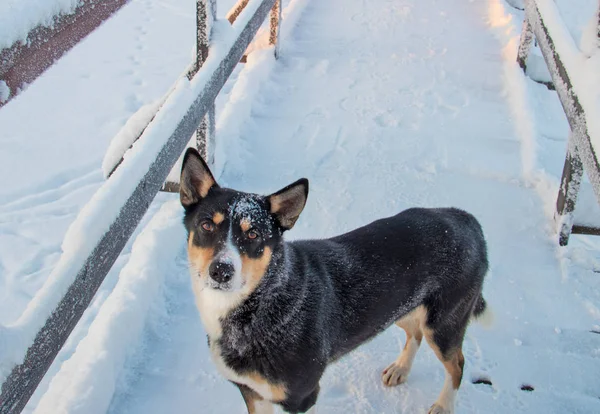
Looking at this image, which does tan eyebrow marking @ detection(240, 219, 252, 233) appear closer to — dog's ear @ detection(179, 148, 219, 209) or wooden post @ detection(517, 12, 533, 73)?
dog's ear @ detection(179, 148, 219, 209)

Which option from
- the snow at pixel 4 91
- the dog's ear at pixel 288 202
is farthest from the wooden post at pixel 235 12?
the snow at pixel 4 91

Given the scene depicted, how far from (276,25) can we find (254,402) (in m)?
5.04

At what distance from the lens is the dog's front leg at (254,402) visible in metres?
3.21

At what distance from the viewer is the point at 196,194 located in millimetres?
3186

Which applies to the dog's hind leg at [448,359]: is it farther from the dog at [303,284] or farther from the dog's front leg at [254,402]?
the dog's front leg at [254,402]

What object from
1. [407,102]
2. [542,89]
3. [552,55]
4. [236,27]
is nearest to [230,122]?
[236,27]

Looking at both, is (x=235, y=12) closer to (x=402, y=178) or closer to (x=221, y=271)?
(x=402, y=178)

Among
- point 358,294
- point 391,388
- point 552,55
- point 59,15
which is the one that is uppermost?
point 59,15

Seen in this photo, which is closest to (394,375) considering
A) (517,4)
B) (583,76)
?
(583,76)

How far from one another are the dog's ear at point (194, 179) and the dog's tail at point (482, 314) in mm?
1741

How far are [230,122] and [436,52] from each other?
3.08m

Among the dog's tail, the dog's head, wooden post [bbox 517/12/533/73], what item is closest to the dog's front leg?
the dog's head

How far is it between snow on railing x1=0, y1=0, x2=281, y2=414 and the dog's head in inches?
14.5

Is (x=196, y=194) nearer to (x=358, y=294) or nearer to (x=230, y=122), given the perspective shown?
(x=358, y=294)
